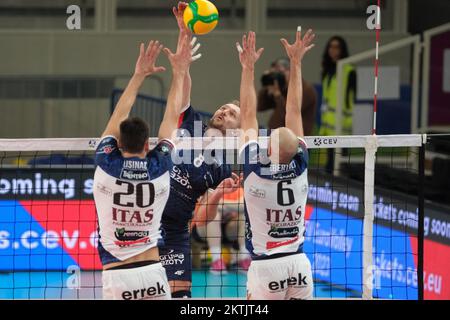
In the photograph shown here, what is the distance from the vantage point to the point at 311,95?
1503cm

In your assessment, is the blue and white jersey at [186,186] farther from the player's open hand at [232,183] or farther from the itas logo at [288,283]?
the itas logo at [288,283]

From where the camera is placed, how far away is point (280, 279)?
8.81 m

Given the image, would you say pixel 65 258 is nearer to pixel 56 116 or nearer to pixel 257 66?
pixel 56 116

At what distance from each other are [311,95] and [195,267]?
2.54m

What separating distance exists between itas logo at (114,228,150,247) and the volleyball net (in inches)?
160

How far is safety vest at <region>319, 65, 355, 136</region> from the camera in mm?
16147

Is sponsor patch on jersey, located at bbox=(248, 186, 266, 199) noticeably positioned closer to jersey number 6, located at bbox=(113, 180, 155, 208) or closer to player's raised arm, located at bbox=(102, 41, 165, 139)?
jersey number 6, located at bbox=(113, 180, 155, 208)

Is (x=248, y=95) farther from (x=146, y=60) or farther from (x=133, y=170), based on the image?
(x=133, y=170)

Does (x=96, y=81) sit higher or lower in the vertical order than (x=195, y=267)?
higher

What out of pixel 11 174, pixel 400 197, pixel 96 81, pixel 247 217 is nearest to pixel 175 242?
pixel 247 217

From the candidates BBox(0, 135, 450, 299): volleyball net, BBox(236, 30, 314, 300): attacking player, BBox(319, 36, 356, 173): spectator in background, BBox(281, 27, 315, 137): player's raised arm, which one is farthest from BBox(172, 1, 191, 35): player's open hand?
BBox(319, 36, 356, 173): spectator in background

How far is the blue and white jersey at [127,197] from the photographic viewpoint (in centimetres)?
845

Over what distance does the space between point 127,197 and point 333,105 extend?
8.11m
